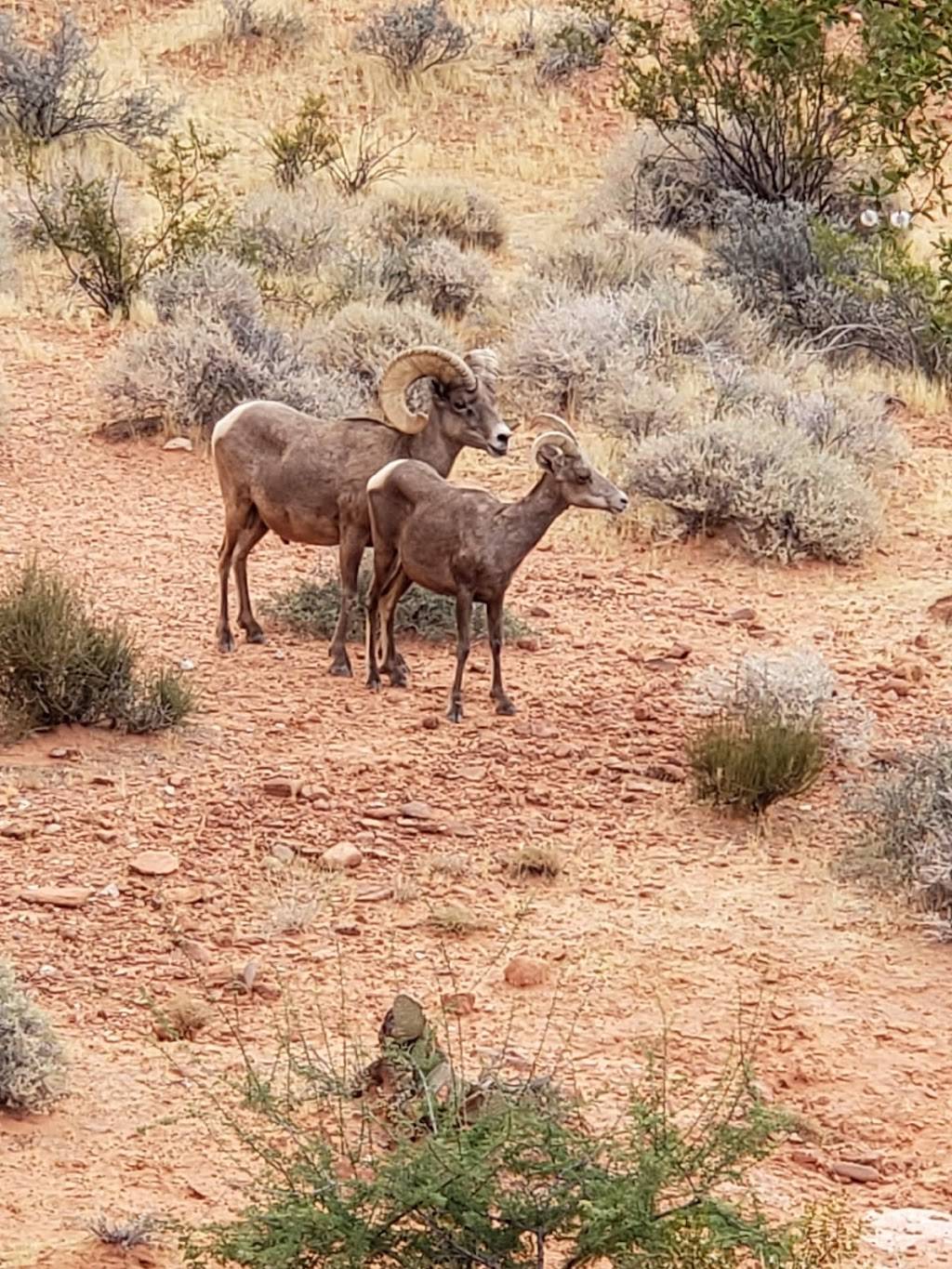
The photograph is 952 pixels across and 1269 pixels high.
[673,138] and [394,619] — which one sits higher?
[673,138]

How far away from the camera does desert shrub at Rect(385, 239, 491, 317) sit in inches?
769

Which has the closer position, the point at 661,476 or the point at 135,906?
the point at 135,906

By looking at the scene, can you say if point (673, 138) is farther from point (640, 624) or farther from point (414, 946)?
point (414, 946)

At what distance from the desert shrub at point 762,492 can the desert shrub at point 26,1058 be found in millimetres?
7436

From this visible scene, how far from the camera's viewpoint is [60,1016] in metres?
8.09

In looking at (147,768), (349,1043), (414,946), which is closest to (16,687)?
(147,768)

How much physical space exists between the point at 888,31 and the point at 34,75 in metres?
16.7

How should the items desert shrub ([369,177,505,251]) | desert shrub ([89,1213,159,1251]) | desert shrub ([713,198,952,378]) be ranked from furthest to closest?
desert shrub ([369,177,505,251])
desert shrub ([713,198,952,378])
desert shrub ([89,1213,159,1251])

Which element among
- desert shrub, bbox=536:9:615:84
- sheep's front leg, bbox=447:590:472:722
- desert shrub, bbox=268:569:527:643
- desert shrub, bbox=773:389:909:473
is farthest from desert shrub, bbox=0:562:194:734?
desert shrub, bbox=536:9:615:84

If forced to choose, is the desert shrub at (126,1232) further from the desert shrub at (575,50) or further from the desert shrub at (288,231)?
the desert shrub at (575,50)

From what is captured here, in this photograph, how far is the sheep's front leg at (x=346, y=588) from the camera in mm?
11734

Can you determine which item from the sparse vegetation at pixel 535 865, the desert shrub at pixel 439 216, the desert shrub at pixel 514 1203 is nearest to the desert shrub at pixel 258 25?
the desert shrub at pixel 439 216

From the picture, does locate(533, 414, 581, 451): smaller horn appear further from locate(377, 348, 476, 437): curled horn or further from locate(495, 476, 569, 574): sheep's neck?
locate(377, 348, 476, 437): curled horn

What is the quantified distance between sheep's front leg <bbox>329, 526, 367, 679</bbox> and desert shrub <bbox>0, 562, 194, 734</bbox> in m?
1.13
